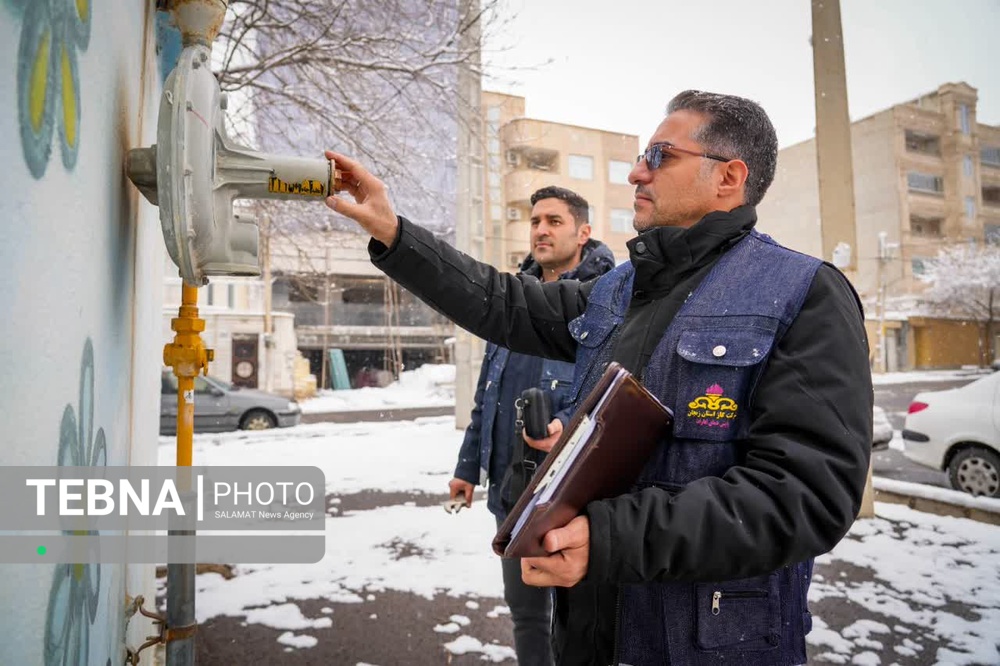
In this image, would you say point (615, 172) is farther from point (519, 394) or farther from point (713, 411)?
point (713, 411)

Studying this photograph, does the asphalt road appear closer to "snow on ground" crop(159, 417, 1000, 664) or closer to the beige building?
"snow on ground" crop(159, 417, 1000, 664)

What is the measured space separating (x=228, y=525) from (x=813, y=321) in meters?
6.08

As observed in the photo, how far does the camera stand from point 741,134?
1580 millimetres

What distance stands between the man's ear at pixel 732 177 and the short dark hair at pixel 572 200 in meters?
1.64

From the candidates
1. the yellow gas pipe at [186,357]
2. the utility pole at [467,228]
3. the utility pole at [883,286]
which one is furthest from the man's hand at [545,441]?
the utility pole at [883,286]

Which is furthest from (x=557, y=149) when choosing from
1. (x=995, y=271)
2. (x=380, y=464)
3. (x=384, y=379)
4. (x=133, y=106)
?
(x=133, y=106)

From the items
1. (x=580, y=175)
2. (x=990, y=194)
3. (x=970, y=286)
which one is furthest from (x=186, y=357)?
(x=580, y=175)

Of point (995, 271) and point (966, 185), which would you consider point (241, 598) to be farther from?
point (966, 185)

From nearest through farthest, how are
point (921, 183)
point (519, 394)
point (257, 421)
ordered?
A: point (519, 394)
point (257, 421)
point (921, 183)

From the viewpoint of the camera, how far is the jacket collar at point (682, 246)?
1.47 m

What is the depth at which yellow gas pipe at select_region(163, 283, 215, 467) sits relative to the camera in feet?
6.82

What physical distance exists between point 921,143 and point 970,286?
15481mm

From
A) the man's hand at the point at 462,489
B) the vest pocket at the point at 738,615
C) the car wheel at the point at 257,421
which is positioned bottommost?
the car wheel at the point at 257,421

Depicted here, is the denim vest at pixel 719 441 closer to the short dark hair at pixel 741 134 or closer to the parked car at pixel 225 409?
the short dark hair at pixel 741 134
